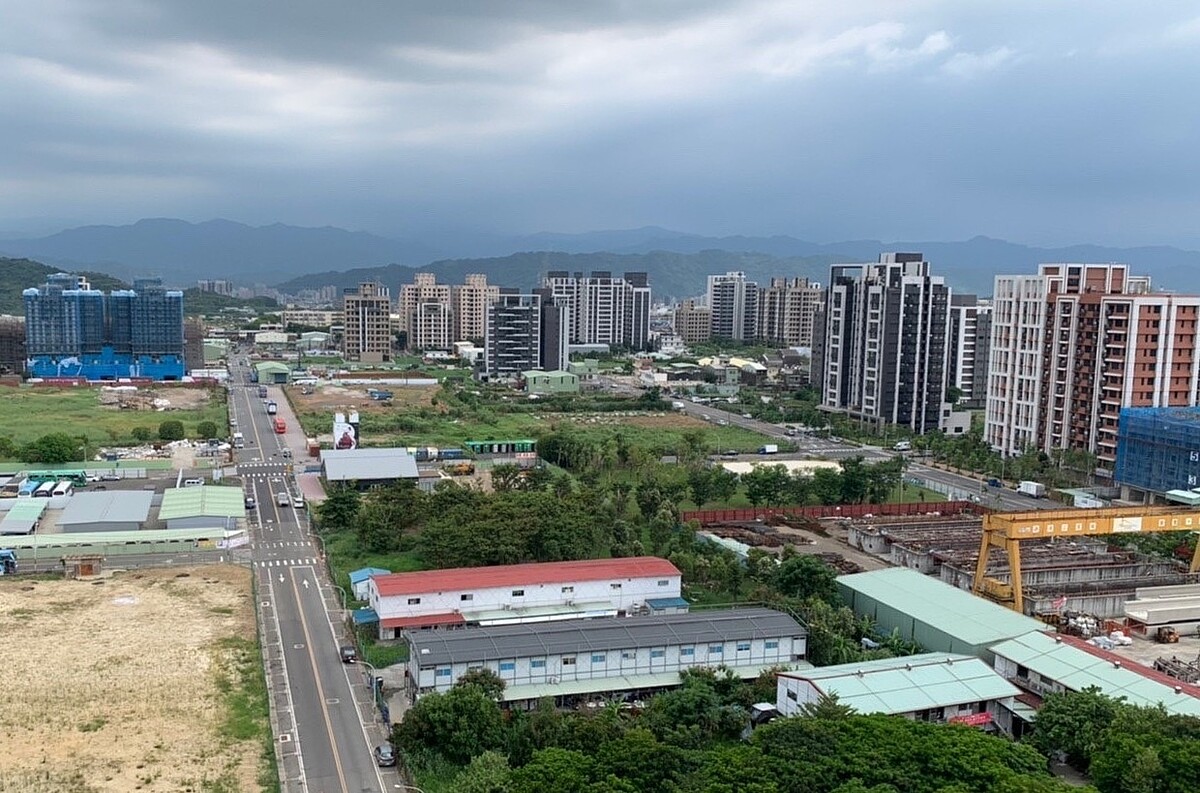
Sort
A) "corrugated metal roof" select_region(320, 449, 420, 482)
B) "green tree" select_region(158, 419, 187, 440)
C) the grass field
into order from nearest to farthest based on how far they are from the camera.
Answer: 1. "corrugated metal roof" select_region(320, 449, 420, 482)
2. "green tree" select_region(158, 419, 187, 440)
3. the grass field

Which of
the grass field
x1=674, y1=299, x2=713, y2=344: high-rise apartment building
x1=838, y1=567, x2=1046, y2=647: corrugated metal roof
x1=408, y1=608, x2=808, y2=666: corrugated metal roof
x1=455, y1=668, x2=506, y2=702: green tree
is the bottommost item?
the grass field

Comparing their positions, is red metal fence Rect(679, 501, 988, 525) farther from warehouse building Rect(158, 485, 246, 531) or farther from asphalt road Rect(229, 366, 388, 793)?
warehouse building Rect(158, 485, 246, 531)

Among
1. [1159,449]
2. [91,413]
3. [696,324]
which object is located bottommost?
[91,413]

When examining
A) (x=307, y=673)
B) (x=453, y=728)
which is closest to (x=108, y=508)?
(x=307, y=673)

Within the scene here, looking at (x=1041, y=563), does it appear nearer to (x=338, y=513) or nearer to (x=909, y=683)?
(x=909, y=683)

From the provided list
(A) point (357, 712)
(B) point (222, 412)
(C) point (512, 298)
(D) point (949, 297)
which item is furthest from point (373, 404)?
(A) point (357, 712)

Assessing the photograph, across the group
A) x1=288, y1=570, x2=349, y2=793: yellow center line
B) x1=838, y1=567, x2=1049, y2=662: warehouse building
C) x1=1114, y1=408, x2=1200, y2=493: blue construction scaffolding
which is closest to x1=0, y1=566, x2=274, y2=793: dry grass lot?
x1=288, y1=570, x2=349, y2=793: yellow center line

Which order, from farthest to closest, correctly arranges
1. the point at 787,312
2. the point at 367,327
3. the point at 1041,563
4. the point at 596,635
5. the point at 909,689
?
the point at 787,312
the point at 367,327
the point at 1041,563
the point at 596,635
the point at 909,689
